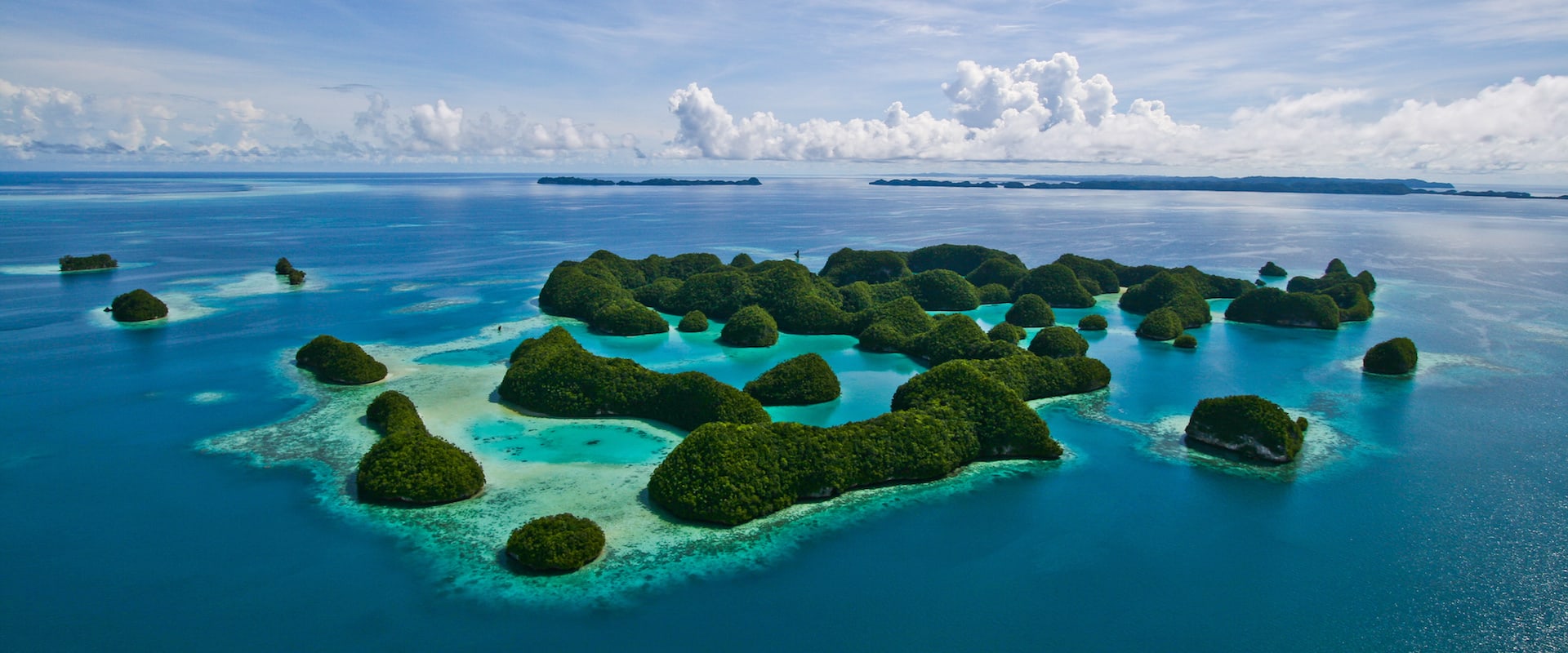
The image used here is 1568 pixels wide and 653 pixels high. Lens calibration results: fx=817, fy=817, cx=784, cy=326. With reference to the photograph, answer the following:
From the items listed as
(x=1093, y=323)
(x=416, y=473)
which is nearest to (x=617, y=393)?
(x=416, y=473)

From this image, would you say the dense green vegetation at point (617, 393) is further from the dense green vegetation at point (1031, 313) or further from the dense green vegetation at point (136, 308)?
the dense green vegetation at point (136, 308)

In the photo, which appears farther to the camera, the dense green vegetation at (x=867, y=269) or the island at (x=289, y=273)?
the dense green vegetation at (x=867, y=269)

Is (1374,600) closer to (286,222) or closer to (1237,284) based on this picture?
(1237,284)

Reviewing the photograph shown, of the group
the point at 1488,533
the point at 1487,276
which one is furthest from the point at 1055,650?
the point at 1487,276

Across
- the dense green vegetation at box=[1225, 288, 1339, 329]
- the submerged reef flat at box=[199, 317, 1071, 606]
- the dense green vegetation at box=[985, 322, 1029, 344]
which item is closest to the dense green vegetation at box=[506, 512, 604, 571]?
the submerged reef flat at box=[199, 317, 1071, 606]

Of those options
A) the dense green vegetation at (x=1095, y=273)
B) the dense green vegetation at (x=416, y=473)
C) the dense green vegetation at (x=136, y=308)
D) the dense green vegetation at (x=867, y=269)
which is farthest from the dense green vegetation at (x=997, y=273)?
the dense green vegetation at (x=136, y=308)

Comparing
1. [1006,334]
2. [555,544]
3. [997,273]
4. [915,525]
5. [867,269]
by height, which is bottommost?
[915,525]

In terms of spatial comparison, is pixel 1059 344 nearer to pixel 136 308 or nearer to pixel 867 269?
pixel 867 269
